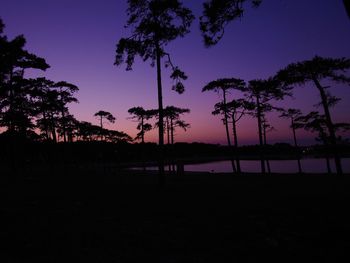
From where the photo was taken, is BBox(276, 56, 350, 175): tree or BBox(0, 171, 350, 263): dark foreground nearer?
BBox(0, 171, 350, 263): dark foreground

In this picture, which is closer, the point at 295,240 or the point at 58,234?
the point at 295,240

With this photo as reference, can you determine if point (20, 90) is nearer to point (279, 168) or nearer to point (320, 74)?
point (320, 74)

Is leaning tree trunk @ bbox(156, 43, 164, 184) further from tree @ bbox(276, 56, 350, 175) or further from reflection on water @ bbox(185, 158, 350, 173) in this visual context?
reflection on water @ bbox(185, 158, 350, 173)

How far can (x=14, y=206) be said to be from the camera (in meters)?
10.8

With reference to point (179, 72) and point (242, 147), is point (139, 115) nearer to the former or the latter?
point (179, 72)

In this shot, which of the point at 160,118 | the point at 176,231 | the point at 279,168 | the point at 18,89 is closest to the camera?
the point at 176,231

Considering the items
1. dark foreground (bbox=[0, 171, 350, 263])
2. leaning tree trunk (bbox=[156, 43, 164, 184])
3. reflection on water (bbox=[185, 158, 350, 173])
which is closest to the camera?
dark foreground (bbox=[0, 171, 350, 263])

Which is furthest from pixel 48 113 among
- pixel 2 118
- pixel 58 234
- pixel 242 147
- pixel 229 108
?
pixel 242 147

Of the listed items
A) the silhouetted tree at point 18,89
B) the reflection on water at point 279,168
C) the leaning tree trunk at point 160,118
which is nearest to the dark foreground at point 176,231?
the leaning tree trunk at point 160,118

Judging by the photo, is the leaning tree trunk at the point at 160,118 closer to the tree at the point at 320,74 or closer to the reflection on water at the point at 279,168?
the tree at the point at 320,74

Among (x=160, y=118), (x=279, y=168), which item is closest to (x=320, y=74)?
(x=160, y=118)

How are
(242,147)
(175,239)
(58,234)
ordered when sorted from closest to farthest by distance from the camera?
1. (175,239)
2. (58,234)
3. (242,147)

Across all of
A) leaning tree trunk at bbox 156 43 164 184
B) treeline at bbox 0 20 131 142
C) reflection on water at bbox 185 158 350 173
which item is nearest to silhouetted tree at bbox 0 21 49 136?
treeline at bbox 0 20 131 142

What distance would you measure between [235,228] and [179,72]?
12231 millimetres
